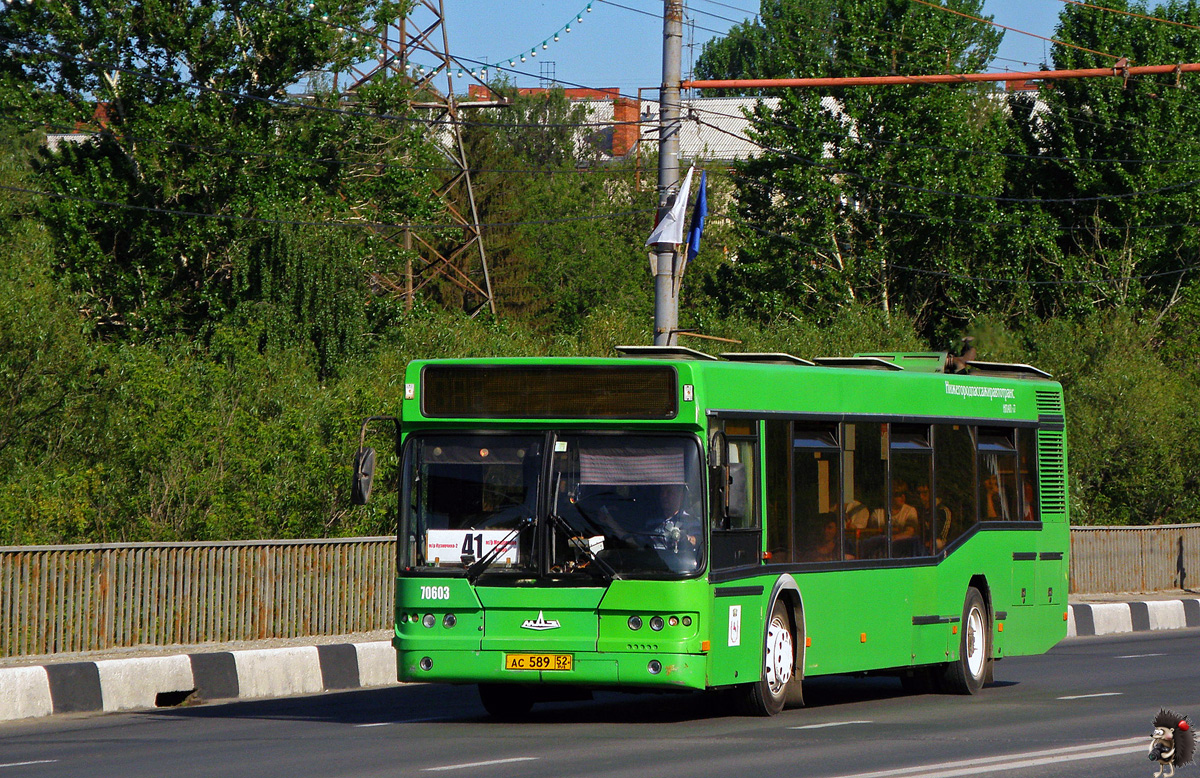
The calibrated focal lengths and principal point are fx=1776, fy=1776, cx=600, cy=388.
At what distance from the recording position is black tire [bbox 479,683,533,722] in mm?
12875

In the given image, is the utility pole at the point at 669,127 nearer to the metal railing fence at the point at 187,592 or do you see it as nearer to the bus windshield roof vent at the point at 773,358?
the metal railing fence at the point at 187,592

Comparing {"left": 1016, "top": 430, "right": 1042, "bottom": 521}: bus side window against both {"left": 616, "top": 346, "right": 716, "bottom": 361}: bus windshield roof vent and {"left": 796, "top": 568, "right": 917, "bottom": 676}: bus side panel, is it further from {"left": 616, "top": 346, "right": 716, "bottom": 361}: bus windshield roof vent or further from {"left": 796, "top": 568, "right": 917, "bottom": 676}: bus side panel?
{"left": 616, "top": 346, "right": 716, "bottom": 361}: bus windshield roof vent

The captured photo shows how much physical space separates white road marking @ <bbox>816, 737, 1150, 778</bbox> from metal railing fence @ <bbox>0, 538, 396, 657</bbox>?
8.57 m

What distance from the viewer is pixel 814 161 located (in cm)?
5428

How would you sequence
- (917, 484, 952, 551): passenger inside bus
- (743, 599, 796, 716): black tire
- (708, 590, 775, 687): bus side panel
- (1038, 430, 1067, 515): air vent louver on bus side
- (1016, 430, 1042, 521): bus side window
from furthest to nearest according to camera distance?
1. (1038, 430, 1067, 515): air vent louver on bus side
2. (1016, 430, 1042, 521): bus side window
3. (917, 484, 952, 551): passenger inside bus
4. (743, 599, 796, 716): black tire
5. (708, 590, 775, 687): bus side panel

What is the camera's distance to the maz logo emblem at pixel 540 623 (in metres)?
11.6

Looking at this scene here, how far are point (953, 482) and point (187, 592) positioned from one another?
710 cm

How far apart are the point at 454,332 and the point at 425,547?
25914 millimetres

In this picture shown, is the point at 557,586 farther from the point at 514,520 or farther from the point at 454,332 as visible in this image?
the point at 454,332

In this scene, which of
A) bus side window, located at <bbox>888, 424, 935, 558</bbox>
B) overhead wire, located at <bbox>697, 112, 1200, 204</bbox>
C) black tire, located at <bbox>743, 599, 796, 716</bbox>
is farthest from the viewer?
overhead wire, located at <bbox>697, 112, 1200, 204</bbox>

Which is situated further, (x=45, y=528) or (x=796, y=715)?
(x=45, y=528)

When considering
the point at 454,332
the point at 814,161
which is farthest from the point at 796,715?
the point at 814,161

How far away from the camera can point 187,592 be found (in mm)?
16578

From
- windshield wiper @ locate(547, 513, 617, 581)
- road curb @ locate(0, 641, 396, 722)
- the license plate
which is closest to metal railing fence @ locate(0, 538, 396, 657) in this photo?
road curb @ locate(0, 641, 396, 722)
